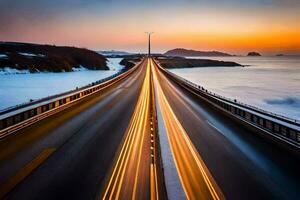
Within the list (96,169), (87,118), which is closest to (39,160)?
(96,169)

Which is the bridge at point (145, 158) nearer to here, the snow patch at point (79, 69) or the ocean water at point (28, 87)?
the ocean water at point (28, 87)

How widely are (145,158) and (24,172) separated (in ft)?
15.8

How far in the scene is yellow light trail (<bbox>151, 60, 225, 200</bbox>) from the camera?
10734mm

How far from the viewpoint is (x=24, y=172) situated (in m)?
12.4

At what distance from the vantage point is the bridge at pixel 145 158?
1087 cm

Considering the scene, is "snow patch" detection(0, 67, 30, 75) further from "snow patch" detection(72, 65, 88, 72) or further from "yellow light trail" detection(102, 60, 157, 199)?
"yellow light trail" detection(102, 60, 157, 199)

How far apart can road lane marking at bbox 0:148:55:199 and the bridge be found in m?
0.03

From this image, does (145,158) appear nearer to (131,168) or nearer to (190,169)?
(131,168)

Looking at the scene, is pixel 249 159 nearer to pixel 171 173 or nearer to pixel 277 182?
pixel 277 182

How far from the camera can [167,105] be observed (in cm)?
3478

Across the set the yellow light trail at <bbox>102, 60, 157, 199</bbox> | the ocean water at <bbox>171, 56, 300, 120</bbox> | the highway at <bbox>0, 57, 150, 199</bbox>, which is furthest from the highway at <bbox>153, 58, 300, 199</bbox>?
the ocean water at <bbox>171, 56, 300, 120</bbox>

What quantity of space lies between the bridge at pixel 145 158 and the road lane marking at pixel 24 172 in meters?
0.03

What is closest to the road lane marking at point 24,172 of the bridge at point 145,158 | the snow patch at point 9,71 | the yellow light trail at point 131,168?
the bridge at point 145,158

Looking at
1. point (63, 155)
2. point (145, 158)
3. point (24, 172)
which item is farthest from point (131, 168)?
point (24, 172)
